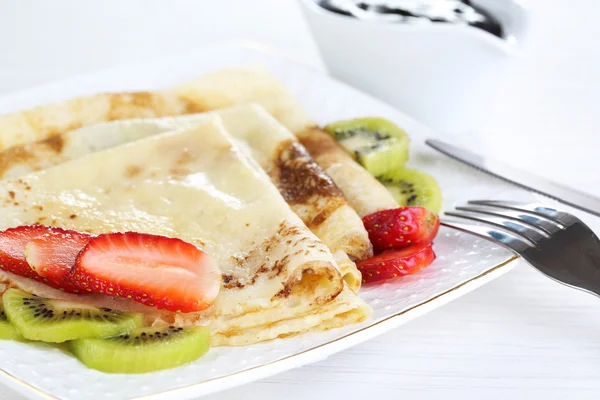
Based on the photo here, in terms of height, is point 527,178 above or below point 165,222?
below

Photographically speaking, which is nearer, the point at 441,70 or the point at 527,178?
the point at 527,178

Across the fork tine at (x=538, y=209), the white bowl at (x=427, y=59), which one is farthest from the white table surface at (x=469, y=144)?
the fork tine at (x=538, y=209)

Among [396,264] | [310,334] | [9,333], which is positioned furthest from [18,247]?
[396,264]

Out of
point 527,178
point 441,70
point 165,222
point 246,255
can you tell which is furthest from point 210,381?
point 441,70

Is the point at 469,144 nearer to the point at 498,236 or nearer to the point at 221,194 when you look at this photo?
the point at 498,236

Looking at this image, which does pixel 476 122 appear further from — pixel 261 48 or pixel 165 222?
pixel 165 222

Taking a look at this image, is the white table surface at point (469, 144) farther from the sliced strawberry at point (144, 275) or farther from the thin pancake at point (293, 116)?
the thin pancake at point (293, 116)

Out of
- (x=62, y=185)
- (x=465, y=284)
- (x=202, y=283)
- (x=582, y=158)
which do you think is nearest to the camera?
(x=202, y=283)
